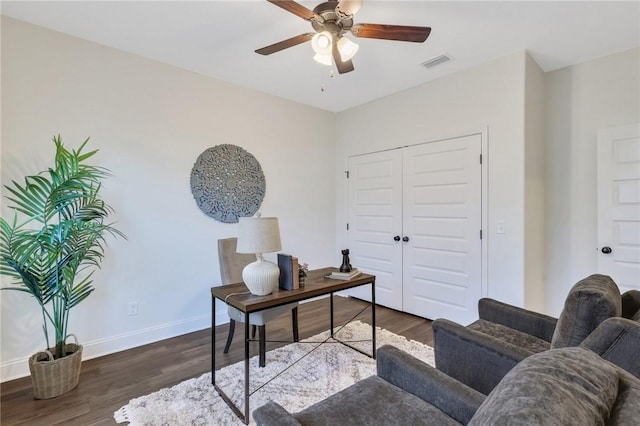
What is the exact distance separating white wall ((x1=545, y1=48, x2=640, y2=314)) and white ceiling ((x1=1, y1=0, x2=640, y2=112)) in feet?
0.66

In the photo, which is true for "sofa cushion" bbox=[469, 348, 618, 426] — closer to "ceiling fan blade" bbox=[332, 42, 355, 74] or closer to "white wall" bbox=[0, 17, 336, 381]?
"ceiling fan blade" bbox=[332, 42, 355, 74]

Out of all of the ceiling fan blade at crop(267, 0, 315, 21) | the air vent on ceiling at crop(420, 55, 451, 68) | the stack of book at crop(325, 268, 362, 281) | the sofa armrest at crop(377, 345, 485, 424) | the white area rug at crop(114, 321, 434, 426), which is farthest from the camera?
the air vent on ceiling at crop(420, 55, 451, 68)

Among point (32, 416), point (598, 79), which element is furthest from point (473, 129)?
point (32, 416)

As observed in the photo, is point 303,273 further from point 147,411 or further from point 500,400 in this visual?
point 500,400

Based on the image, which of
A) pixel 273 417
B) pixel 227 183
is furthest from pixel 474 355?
pixel 227 183

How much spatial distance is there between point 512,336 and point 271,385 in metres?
1.63

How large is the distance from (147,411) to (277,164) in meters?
2.76

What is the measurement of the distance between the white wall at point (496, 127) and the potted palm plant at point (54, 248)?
3226mm

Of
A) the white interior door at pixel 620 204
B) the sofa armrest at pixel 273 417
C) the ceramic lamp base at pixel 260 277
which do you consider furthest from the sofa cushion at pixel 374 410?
the white interior door at pixel 620 204

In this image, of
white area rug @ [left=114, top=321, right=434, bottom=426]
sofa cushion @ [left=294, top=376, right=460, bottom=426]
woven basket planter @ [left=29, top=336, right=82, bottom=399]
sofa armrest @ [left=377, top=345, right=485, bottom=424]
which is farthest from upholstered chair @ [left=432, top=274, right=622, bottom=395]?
woven basket planter @ [left=29, top=336, right=82, bottom=399]

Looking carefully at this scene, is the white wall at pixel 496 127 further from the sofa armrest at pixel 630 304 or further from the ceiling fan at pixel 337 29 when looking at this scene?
the ceiling fan at pixel 337 29

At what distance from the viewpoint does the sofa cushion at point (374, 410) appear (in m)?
1.12

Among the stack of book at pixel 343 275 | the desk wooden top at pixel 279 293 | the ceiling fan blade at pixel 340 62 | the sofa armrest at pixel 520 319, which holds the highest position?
the ceiling fan blade at pixel 340 62

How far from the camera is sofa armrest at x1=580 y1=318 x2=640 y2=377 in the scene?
3.33 ft
